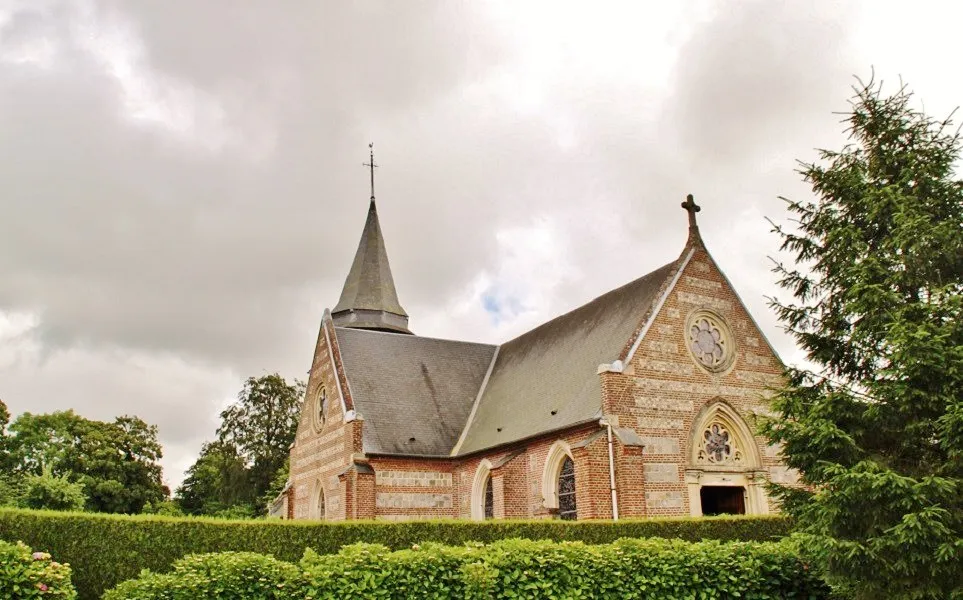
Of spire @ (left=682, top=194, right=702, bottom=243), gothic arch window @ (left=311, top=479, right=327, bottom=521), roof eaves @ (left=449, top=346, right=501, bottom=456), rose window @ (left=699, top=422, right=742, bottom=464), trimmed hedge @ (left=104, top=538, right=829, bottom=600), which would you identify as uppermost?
spire @ (left=682, top=194, right=702, bottom=243)

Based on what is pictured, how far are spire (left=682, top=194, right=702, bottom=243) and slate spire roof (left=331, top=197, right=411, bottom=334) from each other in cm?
1620

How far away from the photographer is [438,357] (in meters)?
31.3

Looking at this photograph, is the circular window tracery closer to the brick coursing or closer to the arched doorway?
the brick coursing

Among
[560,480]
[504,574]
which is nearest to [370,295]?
[560,480]

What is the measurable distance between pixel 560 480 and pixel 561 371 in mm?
4026

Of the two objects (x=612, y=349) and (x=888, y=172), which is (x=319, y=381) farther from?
(x=888, y=172)

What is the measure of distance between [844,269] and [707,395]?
10.1 m

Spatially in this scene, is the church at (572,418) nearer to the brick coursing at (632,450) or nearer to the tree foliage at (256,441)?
the brick coursing at (632,450)

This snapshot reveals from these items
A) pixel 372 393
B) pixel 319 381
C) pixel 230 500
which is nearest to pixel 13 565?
pixel 372 393

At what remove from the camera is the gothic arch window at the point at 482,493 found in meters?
25.4

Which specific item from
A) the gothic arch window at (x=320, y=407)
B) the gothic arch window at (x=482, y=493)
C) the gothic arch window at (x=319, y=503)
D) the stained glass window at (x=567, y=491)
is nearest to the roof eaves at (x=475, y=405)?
the gothic arch window at (x=482, y=493)

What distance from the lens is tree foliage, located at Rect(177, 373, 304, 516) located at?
51.2 m

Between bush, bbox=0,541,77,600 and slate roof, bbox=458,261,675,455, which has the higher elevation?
slate roof, bbox=458,261,675,455

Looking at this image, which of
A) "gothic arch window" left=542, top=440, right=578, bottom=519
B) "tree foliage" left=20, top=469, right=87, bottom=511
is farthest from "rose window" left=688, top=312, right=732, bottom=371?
"tree foliage" left=20, top=469, right=87, bottom=511
